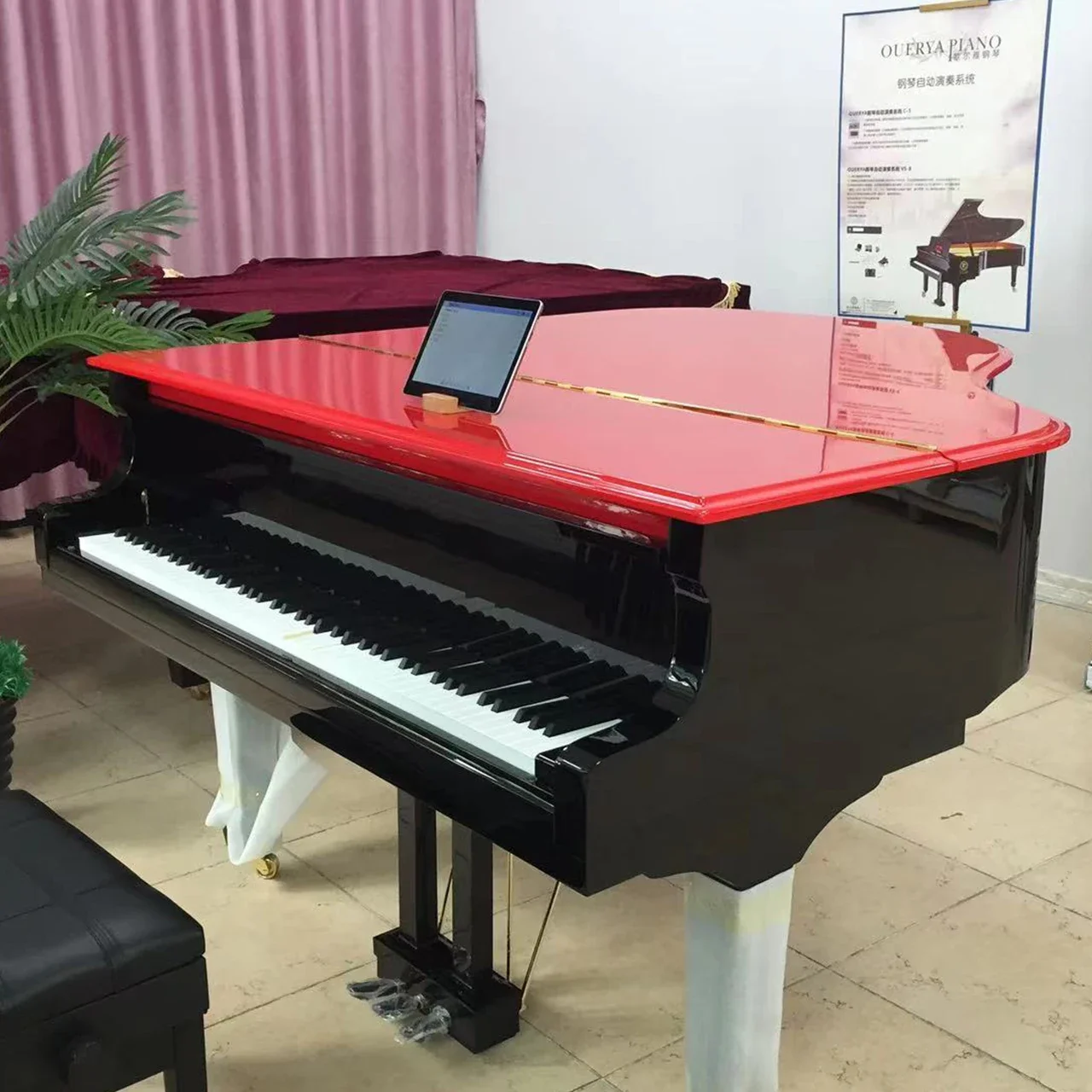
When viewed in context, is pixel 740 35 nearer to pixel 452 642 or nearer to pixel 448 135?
pixel 448 135

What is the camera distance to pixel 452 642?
156cm

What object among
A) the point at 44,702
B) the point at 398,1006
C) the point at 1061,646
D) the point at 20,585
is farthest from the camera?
the point at 20,585

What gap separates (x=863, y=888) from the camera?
2.43 metres

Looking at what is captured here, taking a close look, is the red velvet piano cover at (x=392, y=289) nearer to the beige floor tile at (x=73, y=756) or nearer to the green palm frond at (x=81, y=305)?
the green palm frond at (x=81, y=305)

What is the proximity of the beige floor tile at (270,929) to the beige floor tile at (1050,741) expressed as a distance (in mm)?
1534

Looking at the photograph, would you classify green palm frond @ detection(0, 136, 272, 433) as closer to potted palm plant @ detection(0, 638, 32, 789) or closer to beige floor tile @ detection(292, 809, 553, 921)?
potted palm plant @ detection(0, 638, 32, 789)

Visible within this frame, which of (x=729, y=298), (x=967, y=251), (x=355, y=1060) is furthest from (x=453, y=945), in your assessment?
(x=967, y=251)

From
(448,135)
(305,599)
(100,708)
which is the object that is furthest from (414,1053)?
(448,135)

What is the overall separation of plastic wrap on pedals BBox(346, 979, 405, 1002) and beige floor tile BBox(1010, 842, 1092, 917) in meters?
1.20

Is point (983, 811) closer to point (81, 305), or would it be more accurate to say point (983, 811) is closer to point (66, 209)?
point (81, 305)

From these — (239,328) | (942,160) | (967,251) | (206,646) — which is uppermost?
(942,160)

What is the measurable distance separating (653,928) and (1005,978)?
585 millimetres

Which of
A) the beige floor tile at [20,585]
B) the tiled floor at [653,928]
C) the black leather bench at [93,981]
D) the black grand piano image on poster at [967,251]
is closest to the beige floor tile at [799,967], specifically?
the tiled floor at [653,928]

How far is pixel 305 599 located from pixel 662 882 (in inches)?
42.3
